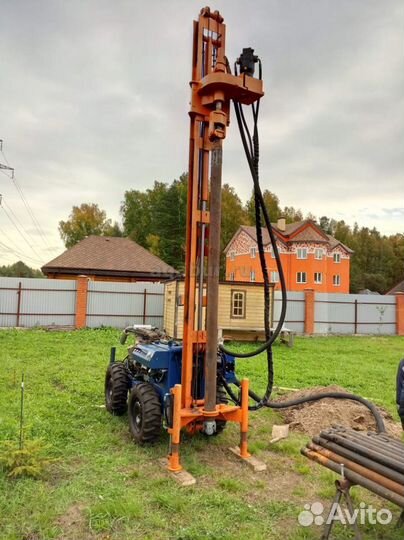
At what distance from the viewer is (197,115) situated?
4.04 metres

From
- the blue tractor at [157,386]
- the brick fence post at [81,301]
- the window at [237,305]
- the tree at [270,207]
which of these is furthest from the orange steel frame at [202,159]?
the tree at [270,207]

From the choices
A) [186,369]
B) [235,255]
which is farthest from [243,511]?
[235,255]

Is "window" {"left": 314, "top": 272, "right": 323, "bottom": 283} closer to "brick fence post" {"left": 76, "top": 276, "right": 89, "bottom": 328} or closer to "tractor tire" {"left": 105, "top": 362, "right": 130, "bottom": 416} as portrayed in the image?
"brick fence post" {"left": 76, "top": 276, "right": 89, "bottom": 328}

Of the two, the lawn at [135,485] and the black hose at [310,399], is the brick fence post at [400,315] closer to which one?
the lawn at [135,485]

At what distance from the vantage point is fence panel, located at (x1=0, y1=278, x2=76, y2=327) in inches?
578

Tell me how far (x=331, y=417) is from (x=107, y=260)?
1940 centimetres

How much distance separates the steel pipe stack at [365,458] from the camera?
235 centimetres

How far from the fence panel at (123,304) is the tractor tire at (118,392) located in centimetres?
1063

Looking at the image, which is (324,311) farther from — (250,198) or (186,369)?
(250,198)

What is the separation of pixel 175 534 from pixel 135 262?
69.7 ft

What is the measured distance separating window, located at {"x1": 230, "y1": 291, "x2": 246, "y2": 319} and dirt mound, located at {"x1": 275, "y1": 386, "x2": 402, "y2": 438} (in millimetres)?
8393

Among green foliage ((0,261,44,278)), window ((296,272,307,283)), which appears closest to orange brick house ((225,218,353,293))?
window ((296,272,307,283))

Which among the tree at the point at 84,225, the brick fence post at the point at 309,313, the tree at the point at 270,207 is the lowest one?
the brick fence post at the point at 309,313

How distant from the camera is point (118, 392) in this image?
507cm
